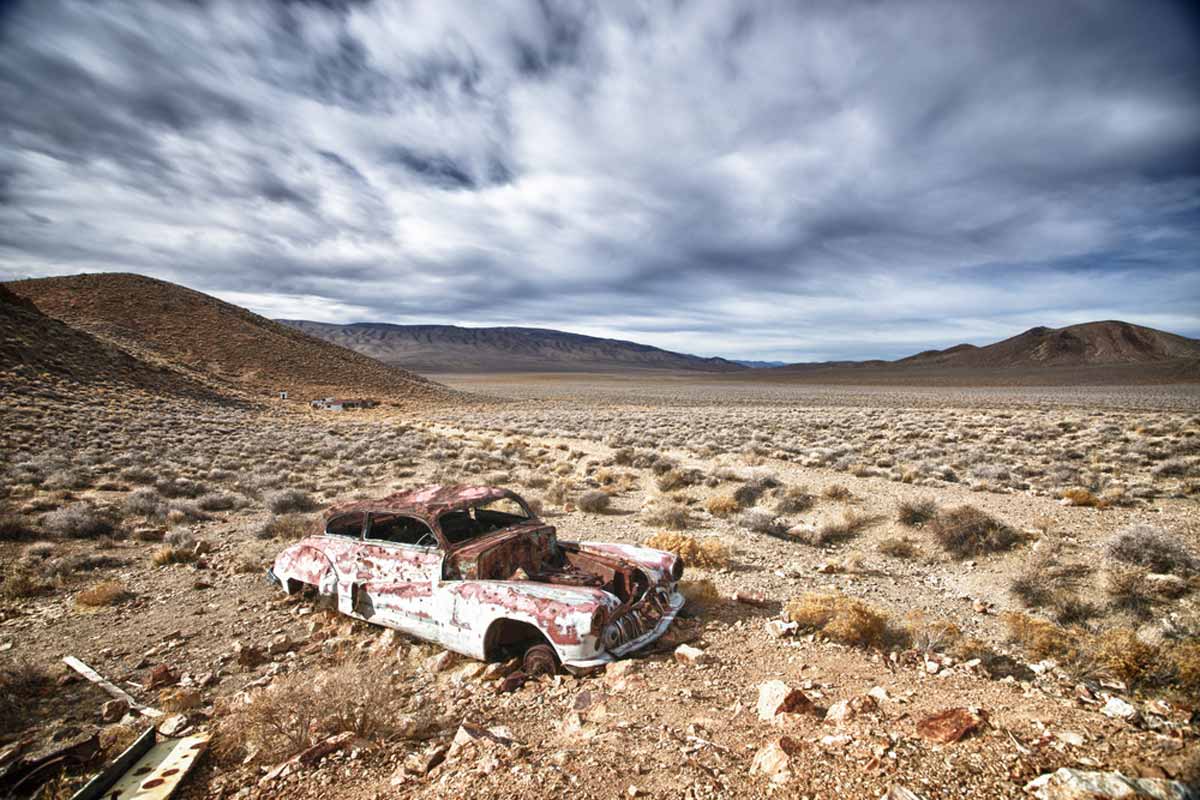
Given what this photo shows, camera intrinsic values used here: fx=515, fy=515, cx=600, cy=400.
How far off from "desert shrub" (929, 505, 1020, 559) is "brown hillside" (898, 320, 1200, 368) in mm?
167230

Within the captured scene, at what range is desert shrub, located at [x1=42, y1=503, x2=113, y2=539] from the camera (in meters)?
8.51

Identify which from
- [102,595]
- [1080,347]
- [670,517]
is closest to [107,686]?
[102,595]

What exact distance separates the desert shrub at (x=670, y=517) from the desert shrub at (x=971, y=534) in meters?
4.06

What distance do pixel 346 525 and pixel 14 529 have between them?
7.01 metres

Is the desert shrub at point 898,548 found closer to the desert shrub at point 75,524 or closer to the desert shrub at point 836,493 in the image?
the desert shrub at point 836,493

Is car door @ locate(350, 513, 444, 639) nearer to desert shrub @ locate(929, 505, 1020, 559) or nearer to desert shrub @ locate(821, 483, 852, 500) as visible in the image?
desert shrub @ locate(929, 505, 1020, 559)

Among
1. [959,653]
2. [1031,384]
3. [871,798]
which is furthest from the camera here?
[1031,384]

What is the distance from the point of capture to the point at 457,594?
479 cm

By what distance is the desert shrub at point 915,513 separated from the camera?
892 centimetres

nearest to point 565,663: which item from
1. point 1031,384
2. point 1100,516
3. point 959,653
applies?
point 959,653

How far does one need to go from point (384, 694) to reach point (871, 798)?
327 cm

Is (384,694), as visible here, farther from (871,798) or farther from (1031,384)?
(1031,384)

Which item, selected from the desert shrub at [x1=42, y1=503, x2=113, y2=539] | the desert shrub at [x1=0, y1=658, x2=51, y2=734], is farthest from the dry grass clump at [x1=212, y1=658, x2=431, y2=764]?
the desert shrub at [x1=42, y1=503, x2=113, y2=539]

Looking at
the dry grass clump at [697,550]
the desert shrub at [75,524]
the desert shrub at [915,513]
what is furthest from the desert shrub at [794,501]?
the desert shrub at [75,524]
